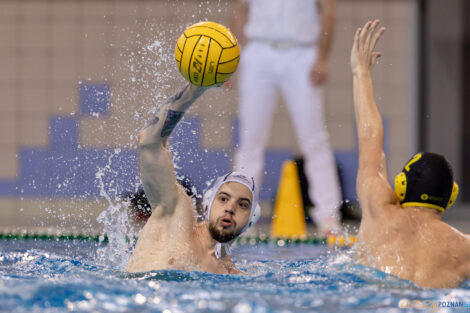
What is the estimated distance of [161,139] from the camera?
3.32 meters

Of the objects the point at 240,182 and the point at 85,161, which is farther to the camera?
the point at 85,161

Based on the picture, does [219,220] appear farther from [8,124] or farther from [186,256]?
[8,124]

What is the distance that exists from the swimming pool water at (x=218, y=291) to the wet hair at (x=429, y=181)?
35 cm

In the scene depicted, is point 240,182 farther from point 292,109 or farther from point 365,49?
point 292,109

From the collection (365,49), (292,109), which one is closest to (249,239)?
(292,109)

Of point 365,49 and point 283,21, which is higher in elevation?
point 283,21

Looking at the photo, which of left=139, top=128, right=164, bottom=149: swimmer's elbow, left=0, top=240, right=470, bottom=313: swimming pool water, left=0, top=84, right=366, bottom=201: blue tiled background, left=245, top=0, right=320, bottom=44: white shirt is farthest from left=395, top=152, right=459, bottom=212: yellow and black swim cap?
left=0, top=84, right=366, bottom=201: blue tiled background

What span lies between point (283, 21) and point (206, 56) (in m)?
3.19

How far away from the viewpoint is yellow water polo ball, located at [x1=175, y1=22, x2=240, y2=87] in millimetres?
3221

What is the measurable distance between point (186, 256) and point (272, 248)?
2.21 m

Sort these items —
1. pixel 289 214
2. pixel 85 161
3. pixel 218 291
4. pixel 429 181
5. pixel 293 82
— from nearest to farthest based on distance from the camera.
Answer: pixel 218 291 < pixel 429 181 < pixel 293 82 < pixel 289 214 < pixel 85 161

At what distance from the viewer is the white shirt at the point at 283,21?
20.6ft

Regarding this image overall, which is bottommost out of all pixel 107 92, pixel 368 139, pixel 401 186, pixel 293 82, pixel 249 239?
pixel 249 239

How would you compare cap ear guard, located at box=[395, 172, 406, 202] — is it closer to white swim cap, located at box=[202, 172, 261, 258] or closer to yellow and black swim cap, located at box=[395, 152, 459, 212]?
yellow and black swim cap, located at box=[395, 152, 459, 212]
